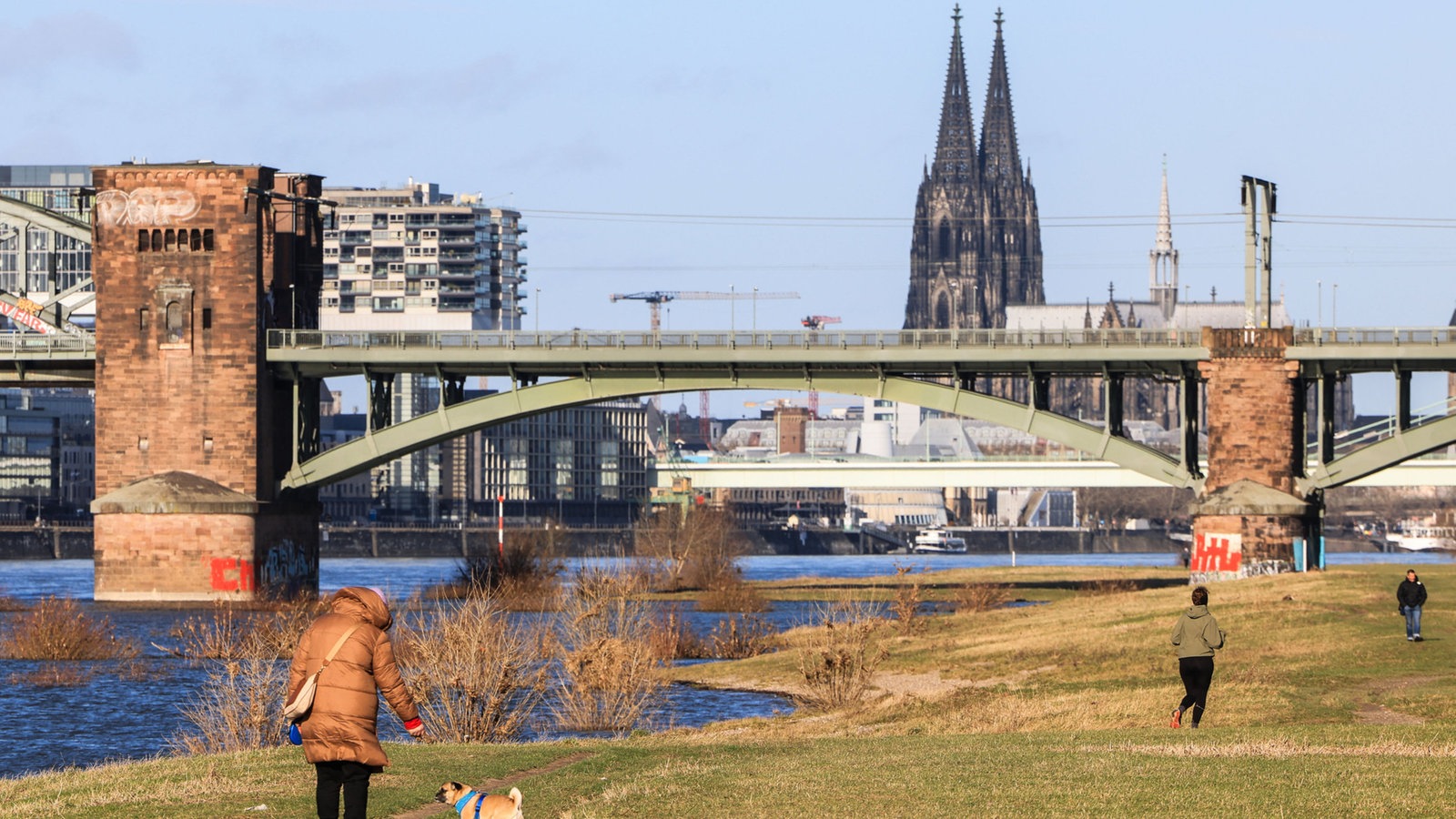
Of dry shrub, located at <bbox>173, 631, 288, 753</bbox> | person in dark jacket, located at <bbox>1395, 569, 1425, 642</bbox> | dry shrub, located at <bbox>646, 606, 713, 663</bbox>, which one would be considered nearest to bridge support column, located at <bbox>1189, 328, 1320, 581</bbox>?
dry shrub, located at <bbox>646, 606, 713, 663</bbox>

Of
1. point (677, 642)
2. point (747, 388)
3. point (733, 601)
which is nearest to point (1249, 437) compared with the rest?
point (747, 388)

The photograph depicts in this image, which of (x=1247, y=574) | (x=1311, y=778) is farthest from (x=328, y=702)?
(x=1247, y=574)

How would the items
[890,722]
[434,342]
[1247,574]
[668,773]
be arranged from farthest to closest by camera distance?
[434,342], [1247,574], [890,722], [668,773]

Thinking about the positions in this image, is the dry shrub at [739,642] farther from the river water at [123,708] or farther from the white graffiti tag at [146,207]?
the white graffiti tag at [146,207]

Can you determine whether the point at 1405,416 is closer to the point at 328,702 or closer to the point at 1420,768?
the point at 1420,768

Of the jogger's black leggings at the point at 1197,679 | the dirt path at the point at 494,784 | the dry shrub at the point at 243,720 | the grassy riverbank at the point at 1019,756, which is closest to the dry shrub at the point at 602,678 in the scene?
the grassy riverbank at the point at 1019,756

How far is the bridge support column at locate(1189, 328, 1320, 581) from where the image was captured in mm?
81688

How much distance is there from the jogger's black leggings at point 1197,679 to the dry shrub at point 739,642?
31.5 meters

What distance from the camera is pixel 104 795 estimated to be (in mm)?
25516

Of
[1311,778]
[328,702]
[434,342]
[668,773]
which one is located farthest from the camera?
[434,342]

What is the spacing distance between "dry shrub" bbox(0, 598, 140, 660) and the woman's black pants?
43.8 m

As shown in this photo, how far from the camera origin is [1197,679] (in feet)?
106

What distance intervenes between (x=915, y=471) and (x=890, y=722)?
377 feet

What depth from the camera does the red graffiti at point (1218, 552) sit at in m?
81.1
